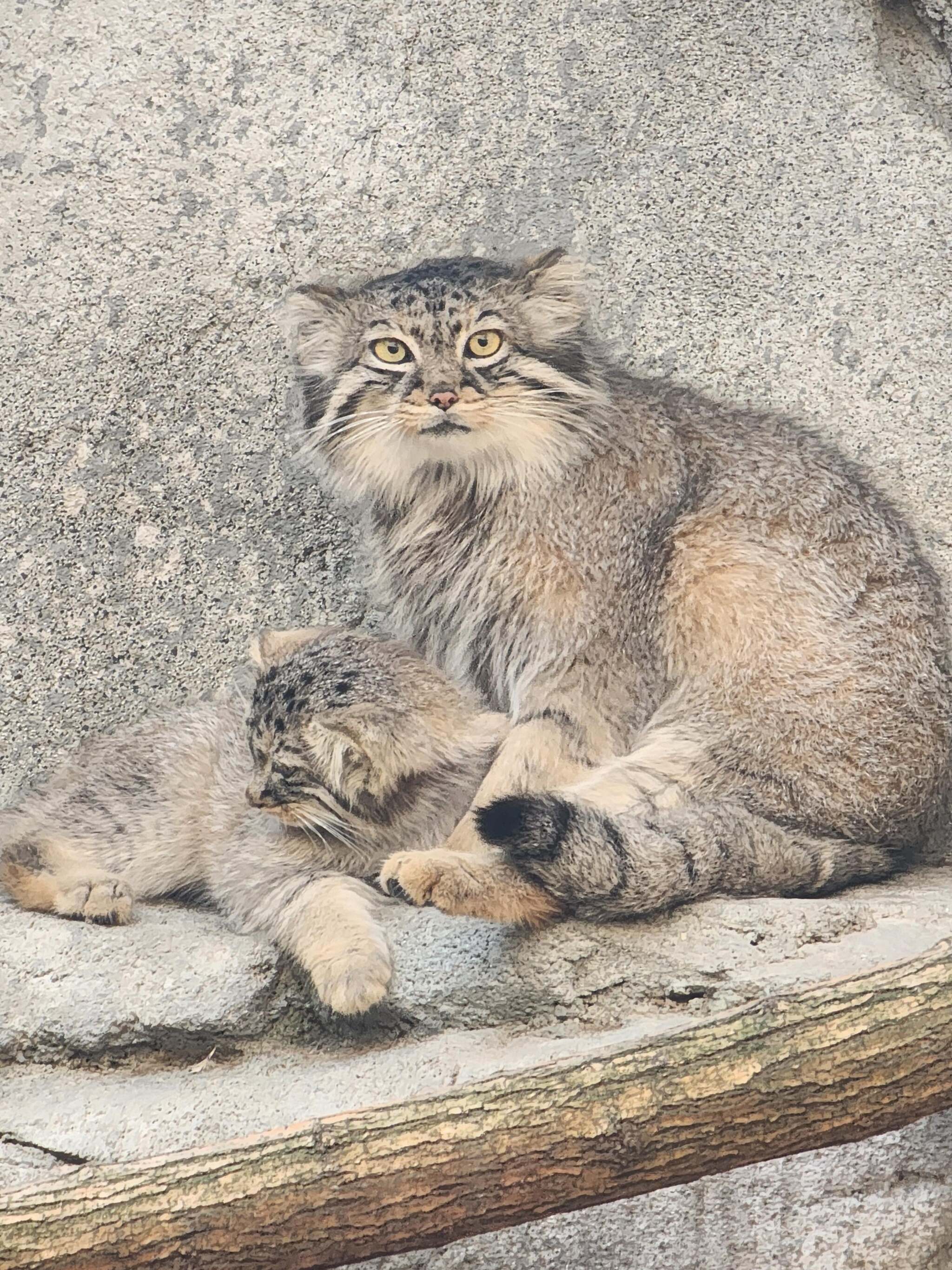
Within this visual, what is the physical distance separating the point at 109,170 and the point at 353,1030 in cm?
279

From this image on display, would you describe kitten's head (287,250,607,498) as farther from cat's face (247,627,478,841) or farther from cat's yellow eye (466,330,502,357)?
cat's face (247,627,478,841)

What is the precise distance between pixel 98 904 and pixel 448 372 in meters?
1.52

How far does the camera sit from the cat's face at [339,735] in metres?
3.39

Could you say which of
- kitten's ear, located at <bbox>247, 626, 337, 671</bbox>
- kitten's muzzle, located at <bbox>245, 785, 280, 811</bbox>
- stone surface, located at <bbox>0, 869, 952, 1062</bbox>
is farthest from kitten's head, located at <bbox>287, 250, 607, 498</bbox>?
stone surface, located at <bbox>0, 869, 952, 1062</bbox>

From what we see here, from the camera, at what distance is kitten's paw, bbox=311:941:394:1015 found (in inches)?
120

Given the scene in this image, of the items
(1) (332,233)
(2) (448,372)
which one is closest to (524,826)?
(2) (448,372)

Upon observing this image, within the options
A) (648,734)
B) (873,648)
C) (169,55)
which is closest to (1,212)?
(169,55)

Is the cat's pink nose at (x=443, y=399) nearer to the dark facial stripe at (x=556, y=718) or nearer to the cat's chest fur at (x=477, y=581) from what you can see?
the cat's chest fur at (x=477, y=581)

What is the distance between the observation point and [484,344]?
3.66m

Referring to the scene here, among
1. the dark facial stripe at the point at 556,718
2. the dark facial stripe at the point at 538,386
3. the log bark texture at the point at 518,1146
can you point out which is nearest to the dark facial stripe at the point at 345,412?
the dark facial stripe at the point at 538,386

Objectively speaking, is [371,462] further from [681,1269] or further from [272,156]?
[681,1269]

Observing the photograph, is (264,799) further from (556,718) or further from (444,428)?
(444,428)

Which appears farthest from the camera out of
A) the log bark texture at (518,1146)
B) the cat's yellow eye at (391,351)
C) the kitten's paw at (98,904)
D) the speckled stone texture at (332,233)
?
the speckled stone texture at (332,233)

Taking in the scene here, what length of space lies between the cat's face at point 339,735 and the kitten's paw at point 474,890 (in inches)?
12.1
